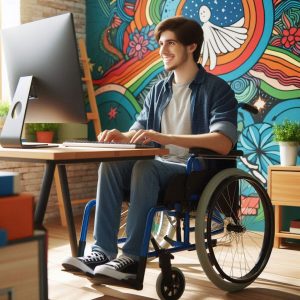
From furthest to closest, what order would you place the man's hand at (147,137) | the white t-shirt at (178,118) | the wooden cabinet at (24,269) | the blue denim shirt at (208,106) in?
the white t-shirt at (178,118) → the blue denim shirt at (208,106) → the man's hand at (147,137) → the wooden cabinet at (24,269)

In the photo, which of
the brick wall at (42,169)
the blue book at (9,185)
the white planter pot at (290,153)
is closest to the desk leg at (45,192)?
the blue book at (9,185)

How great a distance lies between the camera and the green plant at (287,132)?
3.03m

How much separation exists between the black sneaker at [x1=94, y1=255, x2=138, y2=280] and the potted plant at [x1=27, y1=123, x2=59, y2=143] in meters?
2.09

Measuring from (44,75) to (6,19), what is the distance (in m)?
2.38

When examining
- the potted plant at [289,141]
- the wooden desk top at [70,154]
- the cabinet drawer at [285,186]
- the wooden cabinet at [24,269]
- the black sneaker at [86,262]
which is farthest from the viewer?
the potted plant at [289,141]

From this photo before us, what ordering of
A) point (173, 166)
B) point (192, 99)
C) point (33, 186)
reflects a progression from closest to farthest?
point (173, 166) → point (192, 99) → point (33, 186)

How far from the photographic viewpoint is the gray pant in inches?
71.7

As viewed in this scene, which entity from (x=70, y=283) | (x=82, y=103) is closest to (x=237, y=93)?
(x=70, y=283)

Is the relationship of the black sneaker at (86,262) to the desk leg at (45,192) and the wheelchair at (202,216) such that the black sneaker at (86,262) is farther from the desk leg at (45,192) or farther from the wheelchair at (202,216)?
the desk leg at (45,192)

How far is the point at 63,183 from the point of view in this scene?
2215mm

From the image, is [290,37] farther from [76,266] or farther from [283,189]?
[76,266]

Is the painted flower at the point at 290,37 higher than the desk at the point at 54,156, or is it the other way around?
the painted flower at the point at 290,37

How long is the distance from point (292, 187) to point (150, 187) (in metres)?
1.36

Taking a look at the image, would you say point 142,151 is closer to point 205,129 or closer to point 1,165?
point 205,129
